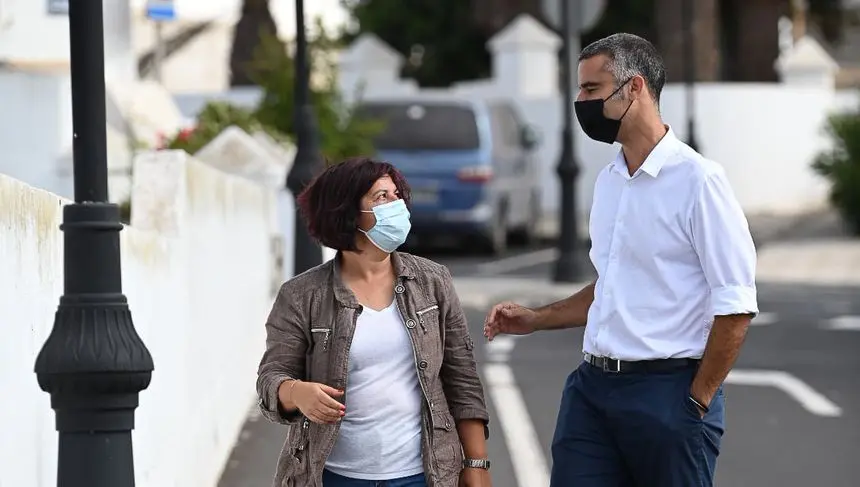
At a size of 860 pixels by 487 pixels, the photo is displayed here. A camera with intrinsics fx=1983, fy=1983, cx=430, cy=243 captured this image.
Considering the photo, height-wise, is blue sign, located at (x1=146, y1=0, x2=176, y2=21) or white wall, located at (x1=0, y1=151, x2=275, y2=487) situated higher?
blue sign, located at (x1=146, y1=0, x2=176, y2=21)

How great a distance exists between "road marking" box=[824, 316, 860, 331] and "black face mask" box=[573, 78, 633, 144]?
38.1 feet

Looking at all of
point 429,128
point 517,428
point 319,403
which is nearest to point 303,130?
point 517,428

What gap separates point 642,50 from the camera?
5379 mm

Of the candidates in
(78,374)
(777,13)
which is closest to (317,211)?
(78,374)

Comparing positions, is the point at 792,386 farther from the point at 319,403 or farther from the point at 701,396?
the point at 319,403

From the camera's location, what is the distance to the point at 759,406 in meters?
12.0

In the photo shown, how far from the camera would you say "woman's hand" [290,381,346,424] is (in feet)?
15.4

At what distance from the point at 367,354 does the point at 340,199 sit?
16.2 inches

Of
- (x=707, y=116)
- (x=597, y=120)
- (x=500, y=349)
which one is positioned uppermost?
(x=707, y=116)

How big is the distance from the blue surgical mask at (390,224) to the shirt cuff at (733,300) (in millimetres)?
813

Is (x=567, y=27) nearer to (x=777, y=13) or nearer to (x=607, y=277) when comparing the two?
(x=607, y=277)

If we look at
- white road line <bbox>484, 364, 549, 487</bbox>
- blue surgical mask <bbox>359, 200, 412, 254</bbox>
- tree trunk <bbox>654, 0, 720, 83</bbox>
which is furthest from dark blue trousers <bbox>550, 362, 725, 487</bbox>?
tree trunk <bbox>654, 0, 720, 83</bbox>

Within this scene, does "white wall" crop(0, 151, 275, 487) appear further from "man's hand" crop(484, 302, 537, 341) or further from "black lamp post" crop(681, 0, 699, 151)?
"black lamp post" crop(681, 0, 699, 151)

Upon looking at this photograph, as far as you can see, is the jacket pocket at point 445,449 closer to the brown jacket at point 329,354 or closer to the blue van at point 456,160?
the brown jacket at point 329,354
